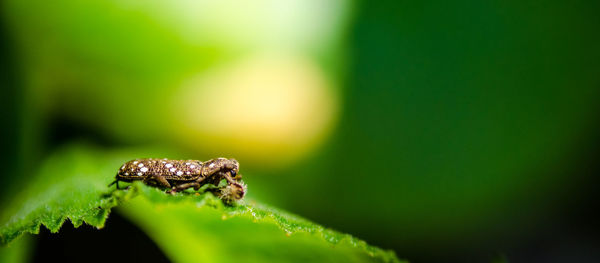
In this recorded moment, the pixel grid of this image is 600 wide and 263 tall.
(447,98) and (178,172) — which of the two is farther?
(447,98)

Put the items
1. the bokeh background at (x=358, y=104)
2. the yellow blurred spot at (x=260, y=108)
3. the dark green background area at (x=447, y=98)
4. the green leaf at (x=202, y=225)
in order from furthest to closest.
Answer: the dark green background area at (x=447, y=98)
the yellow blurred spot at (x=260, y=108)
the bokeh background at (x=358, y=104)
the green leaf at (x=202, y=225)

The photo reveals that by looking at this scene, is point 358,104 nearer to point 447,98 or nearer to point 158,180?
point 447,98

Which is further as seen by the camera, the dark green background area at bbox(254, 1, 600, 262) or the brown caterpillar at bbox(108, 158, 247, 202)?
the dark green background area at bbox(254, 1, 600, 262)

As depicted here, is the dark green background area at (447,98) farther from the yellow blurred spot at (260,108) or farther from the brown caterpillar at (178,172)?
the brown caterpillar at (178,172)

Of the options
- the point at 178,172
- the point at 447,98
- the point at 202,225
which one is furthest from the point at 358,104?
the point at 202,225

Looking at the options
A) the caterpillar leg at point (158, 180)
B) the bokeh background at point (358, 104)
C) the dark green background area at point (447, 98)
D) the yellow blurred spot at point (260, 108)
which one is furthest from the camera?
the dark green background area at point (447, 98)

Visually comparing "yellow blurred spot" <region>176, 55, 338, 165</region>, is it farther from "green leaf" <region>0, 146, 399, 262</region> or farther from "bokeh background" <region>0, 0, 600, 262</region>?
"green leaf" <region>0, 146, 399, 262</region>

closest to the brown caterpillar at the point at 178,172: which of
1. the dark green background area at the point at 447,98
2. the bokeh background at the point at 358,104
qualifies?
the bokeh background at the point at 358,104

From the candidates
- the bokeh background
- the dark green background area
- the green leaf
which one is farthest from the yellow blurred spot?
the green leaf
